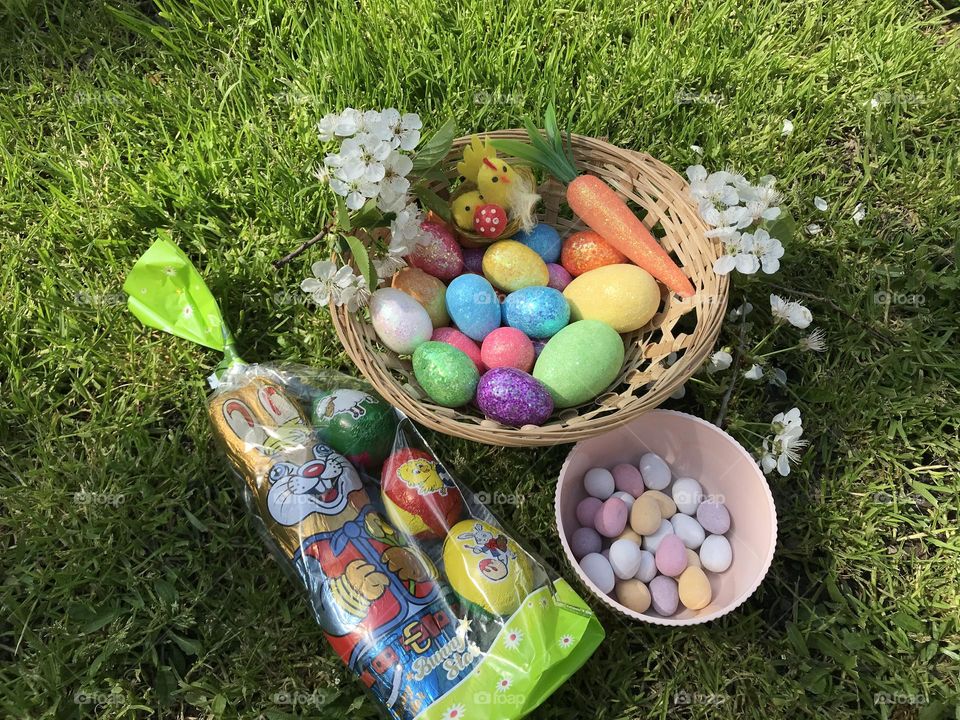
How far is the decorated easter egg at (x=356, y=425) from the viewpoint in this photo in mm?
1441

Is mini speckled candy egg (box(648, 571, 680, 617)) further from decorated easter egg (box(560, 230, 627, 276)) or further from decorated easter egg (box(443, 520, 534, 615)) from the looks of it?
decorated easter egg (box(560, 230, 627, 276))

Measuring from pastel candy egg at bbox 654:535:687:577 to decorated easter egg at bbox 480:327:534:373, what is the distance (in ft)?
1.60

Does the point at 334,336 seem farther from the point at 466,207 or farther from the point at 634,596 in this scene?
the point at 634,596

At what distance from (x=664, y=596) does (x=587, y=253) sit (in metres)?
0.77

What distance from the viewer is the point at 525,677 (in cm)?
126

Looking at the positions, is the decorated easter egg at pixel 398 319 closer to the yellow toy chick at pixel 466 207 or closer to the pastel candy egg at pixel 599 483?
the yellow toy chick at pixel 466 207

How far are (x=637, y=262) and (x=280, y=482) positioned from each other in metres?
0.88

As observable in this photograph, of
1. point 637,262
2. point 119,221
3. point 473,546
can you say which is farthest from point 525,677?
point 119,221

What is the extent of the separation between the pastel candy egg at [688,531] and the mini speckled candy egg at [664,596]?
0.10 m

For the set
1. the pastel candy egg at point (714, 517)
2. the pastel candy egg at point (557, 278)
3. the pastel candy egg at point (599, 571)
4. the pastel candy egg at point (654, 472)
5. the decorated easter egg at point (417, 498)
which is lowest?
the pastel candy egg at point (599, 571)

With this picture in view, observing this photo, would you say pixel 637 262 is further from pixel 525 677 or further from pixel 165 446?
pixel 165 446

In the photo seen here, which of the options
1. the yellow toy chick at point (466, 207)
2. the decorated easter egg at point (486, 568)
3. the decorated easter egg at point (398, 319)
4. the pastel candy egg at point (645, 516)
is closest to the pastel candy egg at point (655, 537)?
the pastel candy egg at point (645, 516)

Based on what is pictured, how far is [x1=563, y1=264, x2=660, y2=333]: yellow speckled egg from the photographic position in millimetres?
1483

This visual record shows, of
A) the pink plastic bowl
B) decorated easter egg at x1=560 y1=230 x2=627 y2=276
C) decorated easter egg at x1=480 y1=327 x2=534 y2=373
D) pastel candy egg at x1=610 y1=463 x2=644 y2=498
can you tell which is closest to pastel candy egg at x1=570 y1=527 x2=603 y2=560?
the pink plastic bowl
